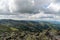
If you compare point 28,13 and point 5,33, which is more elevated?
point 28,13

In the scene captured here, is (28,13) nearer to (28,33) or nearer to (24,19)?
(24,19)

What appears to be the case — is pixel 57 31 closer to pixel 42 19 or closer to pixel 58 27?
pixel 58 27

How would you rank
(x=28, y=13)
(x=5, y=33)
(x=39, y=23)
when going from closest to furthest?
(x=5, y=33) < (x=39, y=23) < (x=28, y=13)

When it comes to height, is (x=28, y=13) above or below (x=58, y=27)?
above

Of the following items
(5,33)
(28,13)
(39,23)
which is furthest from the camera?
(28,13)

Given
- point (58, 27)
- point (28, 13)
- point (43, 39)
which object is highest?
point (28, 13)

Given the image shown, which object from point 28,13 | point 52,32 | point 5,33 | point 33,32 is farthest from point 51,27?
point 5,33

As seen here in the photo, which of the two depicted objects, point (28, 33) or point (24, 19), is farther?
point (24, 19)

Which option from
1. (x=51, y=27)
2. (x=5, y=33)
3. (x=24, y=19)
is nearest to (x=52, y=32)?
(x=51, y=27)

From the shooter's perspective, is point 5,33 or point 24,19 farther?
point 24,19
